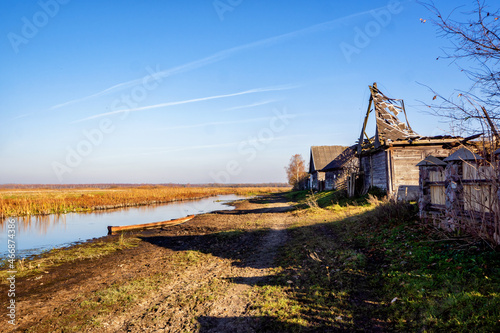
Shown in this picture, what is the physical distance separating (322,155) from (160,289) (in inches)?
1502

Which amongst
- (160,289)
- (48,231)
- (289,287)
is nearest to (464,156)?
(289,287)

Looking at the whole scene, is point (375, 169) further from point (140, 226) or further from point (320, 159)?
point (320, 159)

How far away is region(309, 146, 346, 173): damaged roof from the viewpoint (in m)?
40.4

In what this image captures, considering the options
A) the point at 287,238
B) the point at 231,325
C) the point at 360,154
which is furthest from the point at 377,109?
the point at 231,325

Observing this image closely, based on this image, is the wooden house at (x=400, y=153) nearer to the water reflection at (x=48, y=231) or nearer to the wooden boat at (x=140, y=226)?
the wooden boat at (x=140, y=226)

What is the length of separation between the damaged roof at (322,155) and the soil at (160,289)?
30.2 m

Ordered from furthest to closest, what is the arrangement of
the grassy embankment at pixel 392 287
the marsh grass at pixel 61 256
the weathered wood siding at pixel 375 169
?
1. the weathered wood siding at pixel 375 169
2. the marsh grass at pixel 61 256
3. the grassy embankment at pixel 392 287

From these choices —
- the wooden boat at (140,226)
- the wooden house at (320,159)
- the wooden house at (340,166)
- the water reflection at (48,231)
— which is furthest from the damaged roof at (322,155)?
the water reflection at (48,231)

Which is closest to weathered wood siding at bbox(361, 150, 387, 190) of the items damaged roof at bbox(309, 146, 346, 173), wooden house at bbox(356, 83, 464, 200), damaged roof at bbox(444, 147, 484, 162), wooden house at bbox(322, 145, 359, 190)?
wooden house at bbox(356, 83, 464, 200)

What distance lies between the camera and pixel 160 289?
6418 millimetres

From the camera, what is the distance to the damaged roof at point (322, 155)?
4039cm

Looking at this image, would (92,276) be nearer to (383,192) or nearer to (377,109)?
(383,192)

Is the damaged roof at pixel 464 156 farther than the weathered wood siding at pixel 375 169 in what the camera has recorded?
No

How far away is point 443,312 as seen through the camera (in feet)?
13.2
